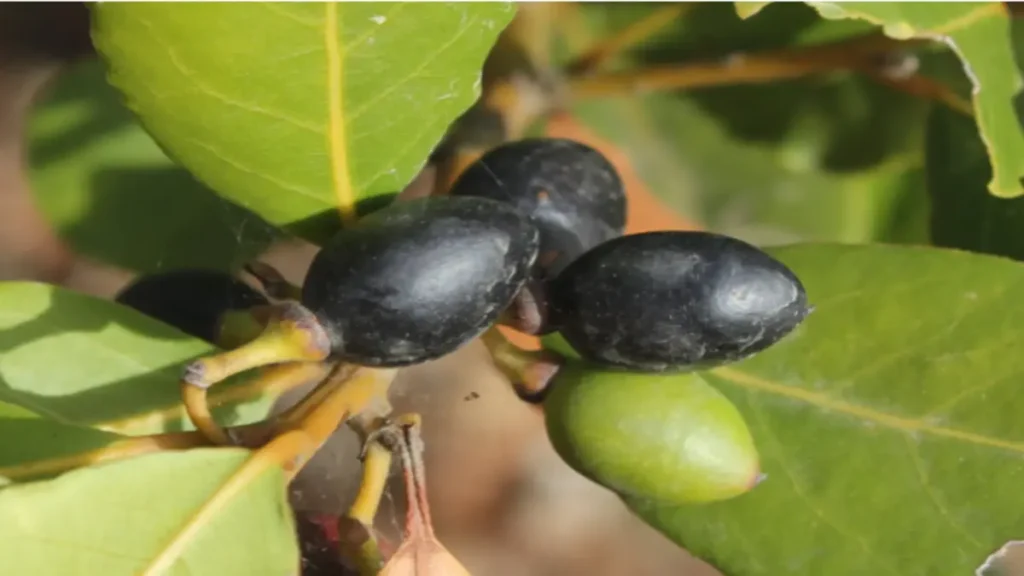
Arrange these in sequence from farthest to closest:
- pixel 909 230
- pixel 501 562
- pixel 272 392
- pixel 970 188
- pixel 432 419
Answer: pixel 501 562
pixel 909 230
pixel 432 419
pixel 970 188
pixel 272 392

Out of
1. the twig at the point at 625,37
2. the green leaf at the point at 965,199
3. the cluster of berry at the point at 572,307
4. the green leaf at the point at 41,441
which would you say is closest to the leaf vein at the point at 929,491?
the cluster of berry at the point at 572,307

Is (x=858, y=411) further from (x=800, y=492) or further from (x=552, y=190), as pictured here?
(x=552, y=190)

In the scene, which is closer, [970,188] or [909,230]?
[970,188]

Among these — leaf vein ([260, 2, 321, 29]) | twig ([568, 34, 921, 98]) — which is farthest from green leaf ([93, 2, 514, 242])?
twig ([568, 34, 921, 98])

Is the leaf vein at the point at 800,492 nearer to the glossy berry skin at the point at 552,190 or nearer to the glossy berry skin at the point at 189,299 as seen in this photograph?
the glossy berry skin at the point at 552,190

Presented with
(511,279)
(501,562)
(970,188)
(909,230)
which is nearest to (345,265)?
(511,279)

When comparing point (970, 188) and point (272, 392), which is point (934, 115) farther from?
point (272, 392)

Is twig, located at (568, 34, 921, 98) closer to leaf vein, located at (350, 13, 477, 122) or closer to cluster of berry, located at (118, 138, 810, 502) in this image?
cluster of berry, located at (118, 138, 810, 502)
